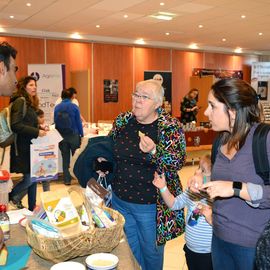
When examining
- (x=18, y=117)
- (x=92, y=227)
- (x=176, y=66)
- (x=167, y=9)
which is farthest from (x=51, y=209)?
(x=176, y=66)

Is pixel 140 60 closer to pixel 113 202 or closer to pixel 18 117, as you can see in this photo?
pixel 18 117

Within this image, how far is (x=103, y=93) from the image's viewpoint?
34.8 feet

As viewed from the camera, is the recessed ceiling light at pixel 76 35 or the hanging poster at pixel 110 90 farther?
the hanging poster at pixel 110 90

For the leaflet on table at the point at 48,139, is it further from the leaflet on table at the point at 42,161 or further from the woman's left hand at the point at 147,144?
the woman's left hand at the point at 147,144

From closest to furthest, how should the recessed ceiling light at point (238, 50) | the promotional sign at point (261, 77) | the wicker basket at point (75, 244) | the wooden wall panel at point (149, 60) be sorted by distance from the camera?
the wicker basket at point (75, 244) < the wooden wall panel at point (149, 60) < the recessed ceiling light at point (238, 50) < the promotional sign at point (261, 77)

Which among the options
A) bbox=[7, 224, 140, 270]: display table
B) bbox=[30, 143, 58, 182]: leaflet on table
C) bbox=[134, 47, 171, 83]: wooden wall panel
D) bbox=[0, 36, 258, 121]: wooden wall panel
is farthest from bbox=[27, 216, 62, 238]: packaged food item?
bbox=[134, 47, 171, 83]: wooden wall panel

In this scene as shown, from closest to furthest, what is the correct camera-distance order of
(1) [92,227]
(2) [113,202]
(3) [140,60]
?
(1) [92,227], (2) [113,202], (3) [140,60]

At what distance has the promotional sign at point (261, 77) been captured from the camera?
504 inches

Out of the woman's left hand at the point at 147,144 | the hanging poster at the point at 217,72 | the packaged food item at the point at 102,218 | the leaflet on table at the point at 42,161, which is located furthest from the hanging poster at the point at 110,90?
the packaged food item at the point at 102,218

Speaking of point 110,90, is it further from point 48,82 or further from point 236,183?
point 236,183

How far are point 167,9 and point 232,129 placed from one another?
5.31 meters

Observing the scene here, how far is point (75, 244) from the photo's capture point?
1316 mm

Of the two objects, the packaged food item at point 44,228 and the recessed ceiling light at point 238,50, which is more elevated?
the recessed ceiling light at point 238,50

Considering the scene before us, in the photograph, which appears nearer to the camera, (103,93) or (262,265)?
(262,265)
